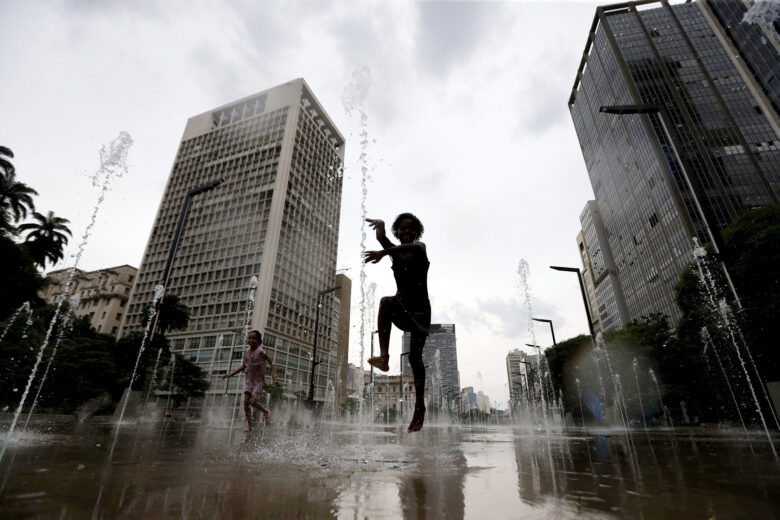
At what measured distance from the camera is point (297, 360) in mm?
68188

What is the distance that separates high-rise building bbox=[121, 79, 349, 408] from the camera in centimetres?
6216

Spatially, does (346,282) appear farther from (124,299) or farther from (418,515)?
(418,515)

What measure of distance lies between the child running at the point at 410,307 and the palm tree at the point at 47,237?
4148 cm

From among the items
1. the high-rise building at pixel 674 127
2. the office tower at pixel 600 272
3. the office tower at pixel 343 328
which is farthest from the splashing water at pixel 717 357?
the office tower at pixel 343 328

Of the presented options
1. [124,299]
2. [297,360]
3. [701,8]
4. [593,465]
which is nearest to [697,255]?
[593,465]

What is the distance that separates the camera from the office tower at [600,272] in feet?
298

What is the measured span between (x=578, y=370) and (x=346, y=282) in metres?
76.6

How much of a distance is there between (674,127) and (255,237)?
69428 millimetres

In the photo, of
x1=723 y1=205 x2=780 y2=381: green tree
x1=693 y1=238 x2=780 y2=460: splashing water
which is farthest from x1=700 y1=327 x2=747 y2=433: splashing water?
x1=723 y1=205 x2=780 y2=381: green tree

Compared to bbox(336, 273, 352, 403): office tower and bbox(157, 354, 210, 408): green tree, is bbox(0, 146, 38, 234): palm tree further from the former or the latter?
bbox(336, 273, 352, 403): office tower

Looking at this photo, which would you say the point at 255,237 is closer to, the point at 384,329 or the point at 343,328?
the point at 343,328

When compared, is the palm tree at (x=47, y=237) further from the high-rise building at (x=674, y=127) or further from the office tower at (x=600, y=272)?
the office tower at (x=600, y=272)

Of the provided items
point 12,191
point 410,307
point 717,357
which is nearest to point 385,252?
point 410,307

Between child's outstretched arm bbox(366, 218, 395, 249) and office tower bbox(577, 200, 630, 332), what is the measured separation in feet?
304
